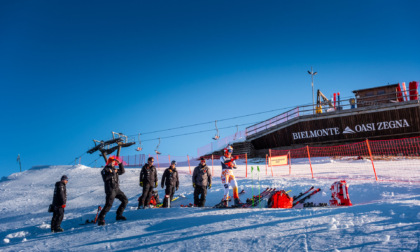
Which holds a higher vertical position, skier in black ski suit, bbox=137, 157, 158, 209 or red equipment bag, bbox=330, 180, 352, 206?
skier in black ski suit, bbox=137, 157, 158, 209

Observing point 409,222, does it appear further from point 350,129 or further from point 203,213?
point 350,129

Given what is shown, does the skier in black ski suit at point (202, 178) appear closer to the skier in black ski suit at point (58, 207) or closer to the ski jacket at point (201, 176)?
the ski jacket at point (201, 176)

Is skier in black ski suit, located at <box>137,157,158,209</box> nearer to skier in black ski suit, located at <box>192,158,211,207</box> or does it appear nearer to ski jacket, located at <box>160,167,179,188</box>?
ski jacket, located at <box>160,167,179,188</box>

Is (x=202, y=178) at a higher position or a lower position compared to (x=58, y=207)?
higher

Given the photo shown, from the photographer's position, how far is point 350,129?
23.1m

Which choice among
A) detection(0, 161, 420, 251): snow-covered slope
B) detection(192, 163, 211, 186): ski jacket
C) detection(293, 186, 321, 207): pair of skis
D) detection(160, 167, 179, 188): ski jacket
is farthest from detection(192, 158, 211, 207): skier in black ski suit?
detection(293, 186, 321, 207): pair of skis

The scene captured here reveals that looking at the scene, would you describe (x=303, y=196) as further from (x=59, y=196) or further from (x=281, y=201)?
(x=59, y=196)

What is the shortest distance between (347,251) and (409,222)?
1334 mm

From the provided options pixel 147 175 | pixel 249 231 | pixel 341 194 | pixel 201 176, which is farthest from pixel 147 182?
pixel 341 194

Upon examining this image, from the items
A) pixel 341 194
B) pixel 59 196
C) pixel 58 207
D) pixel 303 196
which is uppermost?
pixel 59 196

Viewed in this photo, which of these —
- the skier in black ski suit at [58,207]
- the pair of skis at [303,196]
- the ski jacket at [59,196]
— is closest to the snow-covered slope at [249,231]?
the skier in black ski suit at [58,207]

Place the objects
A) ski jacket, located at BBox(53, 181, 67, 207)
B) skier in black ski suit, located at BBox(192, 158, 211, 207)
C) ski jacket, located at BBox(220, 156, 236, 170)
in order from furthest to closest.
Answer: skier in black ski suit, located at BBox(192, 158, 211, 207), ski jacket, located at BBox(220, 156, 236, 170), ski jacket, located at BBox(53, 181, 67, 207)

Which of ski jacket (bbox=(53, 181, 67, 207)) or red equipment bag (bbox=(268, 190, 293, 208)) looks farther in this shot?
red equipment bag (bbox=(268, 190, 293, 208))

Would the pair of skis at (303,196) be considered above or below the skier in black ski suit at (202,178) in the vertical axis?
below
